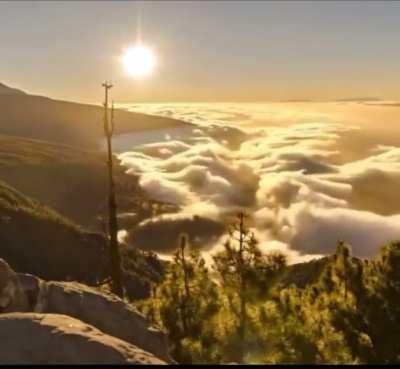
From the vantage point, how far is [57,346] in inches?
630

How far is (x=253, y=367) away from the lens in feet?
35.7

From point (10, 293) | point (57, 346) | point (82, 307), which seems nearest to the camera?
point (57, 346)

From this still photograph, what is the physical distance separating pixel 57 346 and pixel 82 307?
7310 millimetres

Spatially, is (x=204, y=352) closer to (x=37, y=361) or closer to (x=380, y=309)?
(x=380, y=309)

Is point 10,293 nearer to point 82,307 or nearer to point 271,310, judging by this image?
point 82,307

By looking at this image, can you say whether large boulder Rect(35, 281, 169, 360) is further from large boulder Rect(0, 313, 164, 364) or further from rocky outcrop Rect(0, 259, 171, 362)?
large boulder Rect(0, 313, 164, 364)

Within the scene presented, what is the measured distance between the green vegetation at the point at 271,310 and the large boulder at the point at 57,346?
1874cm

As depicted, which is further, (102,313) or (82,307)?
(102,313)

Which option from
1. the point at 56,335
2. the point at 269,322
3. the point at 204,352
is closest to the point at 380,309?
the point at 269,322

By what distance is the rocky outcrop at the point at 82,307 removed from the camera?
22.7m

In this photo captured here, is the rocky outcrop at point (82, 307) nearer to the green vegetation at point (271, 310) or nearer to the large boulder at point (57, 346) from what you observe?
the large boulder at point (57, 346)

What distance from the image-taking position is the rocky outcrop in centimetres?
2273

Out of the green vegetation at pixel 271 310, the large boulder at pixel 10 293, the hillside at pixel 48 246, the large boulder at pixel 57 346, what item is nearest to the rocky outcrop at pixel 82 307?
the large boulder at pixel 10 293

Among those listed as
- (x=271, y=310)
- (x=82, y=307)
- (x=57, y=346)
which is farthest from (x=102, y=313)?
(x=271, y=310)
